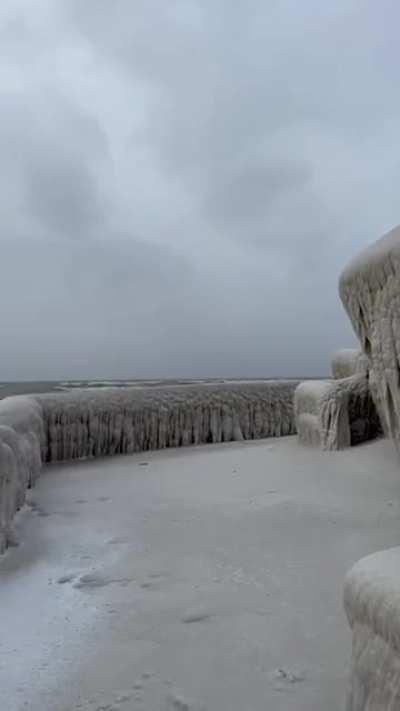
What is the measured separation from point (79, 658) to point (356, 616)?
3.29 feet

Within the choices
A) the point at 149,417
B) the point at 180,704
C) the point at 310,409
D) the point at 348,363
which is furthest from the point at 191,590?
the point at 149,417

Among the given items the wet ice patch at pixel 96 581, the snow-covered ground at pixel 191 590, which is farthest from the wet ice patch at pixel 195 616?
the wet ice patch at pixel 96 581

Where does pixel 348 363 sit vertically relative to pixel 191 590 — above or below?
above

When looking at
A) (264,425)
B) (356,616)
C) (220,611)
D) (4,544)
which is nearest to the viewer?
(356,616)

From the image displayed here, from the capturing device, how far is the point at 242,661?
5.82 ft

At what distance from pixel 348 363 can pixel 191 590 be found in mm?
4292

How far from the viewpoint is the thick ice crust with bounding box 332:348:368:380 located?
5.88m

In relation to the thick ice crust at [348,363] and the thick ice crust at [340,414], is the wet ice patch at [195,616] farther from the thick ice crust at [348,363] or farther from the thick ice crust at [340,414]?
the thick ice crust at [348,363]

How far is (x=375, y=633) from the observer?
3.95 ft

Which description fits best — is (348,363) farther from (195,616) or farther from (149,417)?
(195,616)

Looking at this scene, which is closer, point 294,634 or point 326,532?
point 294,634

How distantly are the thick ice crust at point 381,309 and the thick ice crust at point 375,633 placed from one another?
3.78 ft

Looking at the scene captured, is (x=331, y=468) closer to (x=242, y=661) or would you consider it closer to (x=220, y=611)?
(x=220, y=611)

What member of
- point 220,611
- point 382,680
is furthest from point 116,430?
point 382,680
